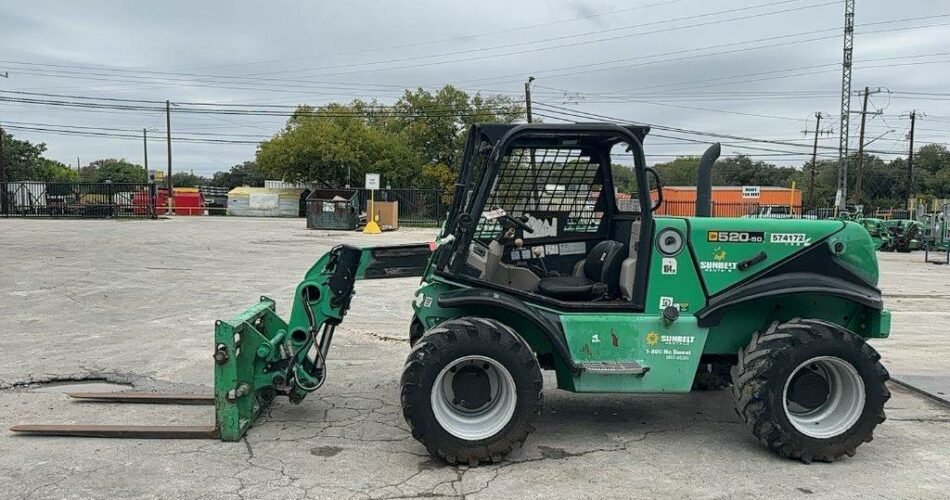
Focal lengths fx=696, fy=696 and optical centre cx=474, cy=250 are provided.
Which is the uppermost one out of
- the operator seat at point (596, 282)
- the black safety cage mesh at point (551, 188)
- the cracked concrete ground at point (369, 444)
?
the black safety cage mesh at point (551, 188)

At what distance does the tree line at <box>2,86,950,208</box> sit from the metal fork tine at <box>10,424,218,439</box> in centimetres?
3682

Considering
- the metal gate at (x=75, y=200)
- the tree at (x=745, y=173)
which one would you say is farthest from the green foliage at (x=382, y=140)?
the tree at (x=745, y=173)

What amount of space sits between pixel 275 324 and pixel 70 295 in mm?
8028

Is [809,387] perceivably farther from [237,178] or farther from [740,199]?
[237,178]

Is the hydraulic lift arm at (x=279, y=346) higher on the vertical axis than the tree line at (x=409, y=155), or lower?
lower

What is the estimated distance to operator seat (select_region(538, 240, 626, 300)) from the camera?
A: 4.96 m

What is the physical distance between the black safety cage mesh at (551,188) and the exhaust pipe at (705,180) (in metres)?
0.86

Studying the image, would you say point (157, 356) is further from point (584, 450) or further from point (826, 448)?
point (826, 448)

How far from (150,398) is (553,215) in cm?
364

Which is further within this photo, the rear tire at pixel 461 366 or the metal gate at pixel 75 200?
the metal gate at pixel 75 200

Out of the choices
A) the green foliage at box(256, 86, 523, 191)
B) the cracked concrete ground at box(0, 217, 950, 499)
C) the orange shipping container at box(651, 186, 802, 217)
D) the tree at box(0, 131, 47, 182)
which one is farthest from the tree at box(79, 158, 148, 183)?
the cracked concrete ground at box(0, 217, 950, 499)

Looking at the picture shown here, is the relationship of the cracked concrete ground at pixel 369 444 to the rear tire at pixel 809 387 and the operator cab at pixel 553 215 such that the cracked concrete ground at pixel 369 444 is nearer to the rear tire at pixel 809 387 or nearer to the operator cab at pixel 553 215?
the rear tire at pixel 809 387

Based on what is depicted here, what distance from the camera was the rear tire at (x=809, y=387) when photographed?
4520mm

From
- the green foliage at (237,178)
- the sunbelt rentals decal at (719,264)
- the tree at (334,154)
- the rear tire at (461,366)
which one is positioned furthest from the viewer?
the green foliage at (237,178)
